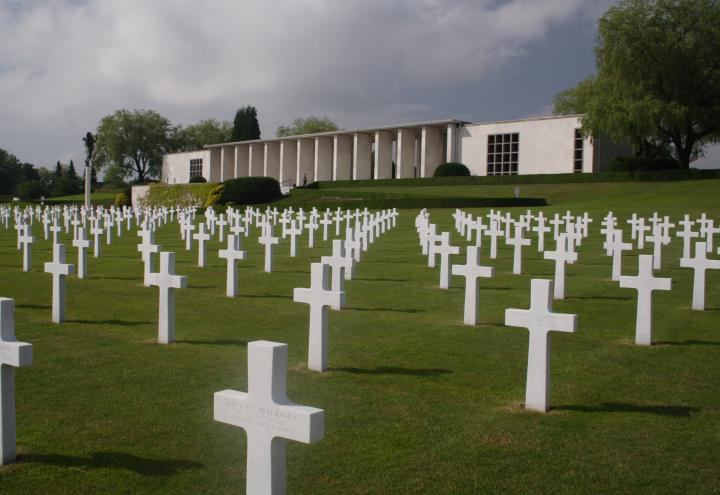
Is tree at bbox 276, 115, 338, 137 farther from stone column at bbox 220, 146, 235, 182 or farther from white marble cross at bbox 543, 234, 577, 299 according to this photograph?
white marble cross at bbox 543, 234, 577, 299

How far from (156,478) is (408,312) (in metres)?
5.35

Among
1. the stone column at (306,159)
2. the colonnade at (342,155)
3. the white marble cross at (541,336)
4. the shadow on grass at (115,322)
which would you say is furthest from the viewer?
the stone column at (306,159)

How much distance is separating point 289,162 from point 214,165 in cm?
1063

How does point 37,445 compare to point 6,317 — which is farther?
point 37,445

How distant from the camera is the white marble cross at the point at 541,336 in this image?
5.05 meters

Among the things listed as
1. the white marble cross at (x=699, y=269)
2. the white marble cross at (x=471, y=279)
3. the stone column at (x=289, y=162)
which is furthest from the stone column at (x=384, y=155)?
the white marble cross at (x=471, y=279)

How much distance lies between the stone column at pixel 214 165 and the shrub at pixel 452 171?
3162 centimetres

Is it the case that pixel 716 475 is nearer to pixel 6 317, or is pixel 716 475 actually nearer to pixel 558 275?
pixel 6 317

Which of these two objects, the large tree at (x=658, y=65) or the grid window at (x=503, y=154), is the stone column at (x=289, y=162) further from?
the large tree at (x=658, y=65)

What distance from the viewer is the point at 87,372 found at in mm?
5953

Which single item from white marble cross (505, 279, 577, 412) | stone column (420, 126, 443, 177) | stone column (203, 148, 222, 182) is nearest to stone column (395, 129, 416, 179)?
stone column (420, 126, 443, 177)

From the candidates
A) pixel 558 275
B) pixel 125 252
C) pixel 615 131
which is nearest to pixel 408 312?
pixel 558 275

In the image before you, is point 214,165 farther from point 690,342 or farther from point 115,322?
point 690,342

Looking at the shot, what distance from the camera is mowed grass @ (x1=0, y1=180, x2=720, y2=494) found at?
13.1 feet
